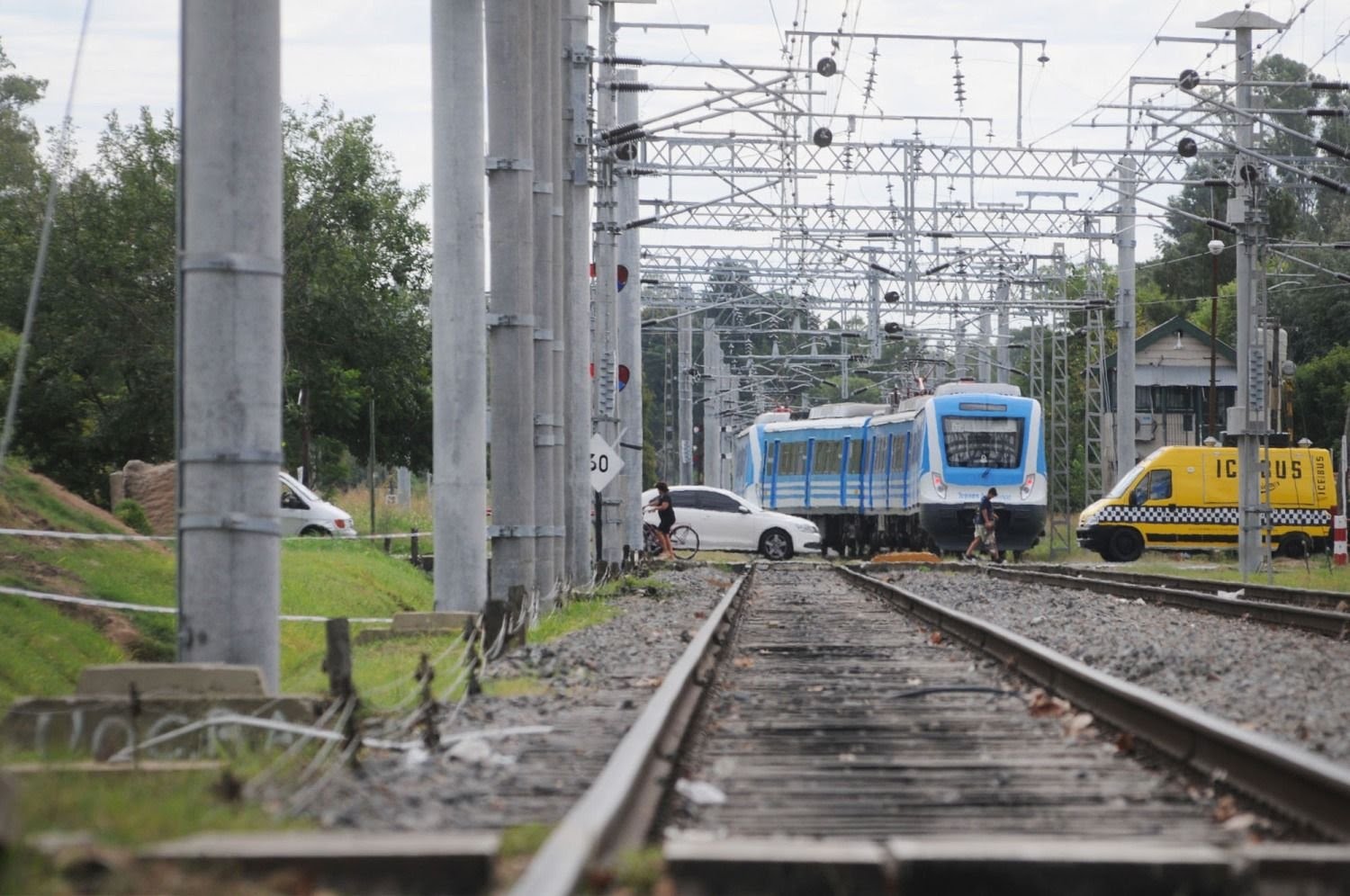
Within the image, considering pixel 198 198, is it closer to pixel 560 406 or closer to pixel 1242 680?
pixel 1242 680

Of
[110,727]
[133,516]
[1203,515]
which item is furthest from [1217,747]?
[1203,515]

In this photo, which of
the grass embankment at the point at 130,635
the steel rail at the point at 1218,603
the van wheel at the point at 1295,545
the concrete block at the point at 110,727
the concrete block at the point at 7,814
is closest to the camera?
the concrete block at the point at 7,814

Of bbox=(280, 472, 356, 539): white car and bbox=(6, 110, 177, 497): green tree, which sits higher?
bbox=(6, 110, 177, 497): green tree

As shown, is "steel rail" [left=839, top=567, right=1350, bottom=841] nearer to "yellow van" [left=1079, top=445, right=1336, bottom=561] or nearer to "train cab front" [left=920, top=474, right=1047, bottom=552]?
"train cab front" [left=920, top=474, right=1047, bottom=552]

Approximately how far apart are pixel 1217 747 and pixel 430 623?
953 centimetres

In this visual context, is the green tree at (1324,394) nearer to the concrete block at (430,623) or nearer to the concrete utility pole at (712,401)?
the concrete utility pole at (712,401)

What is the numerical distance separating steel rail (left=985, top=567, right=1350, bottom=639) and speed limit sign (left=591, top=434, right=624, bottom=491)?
19.8 ft

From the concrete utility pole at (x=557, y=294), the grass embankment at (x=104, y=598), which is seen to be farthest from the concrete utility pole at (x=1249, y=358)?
the grass embankment at (x=104, y=598)

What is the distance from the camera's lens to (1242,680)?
1100 cm

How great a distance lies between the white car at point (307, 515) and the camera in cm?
3472

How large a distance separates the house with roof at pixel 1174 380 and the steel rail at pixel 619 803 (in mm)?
67293

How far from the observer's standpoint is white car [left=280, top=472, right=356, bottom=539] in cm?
3472

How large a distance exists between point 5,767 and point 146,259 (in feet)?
115

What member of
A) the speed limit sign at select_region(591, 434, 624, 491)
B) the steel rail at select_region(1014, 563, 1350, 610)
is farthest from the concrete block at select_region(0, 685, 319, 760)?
the speed limit sign at select_region(591, 434, 624, 491)
